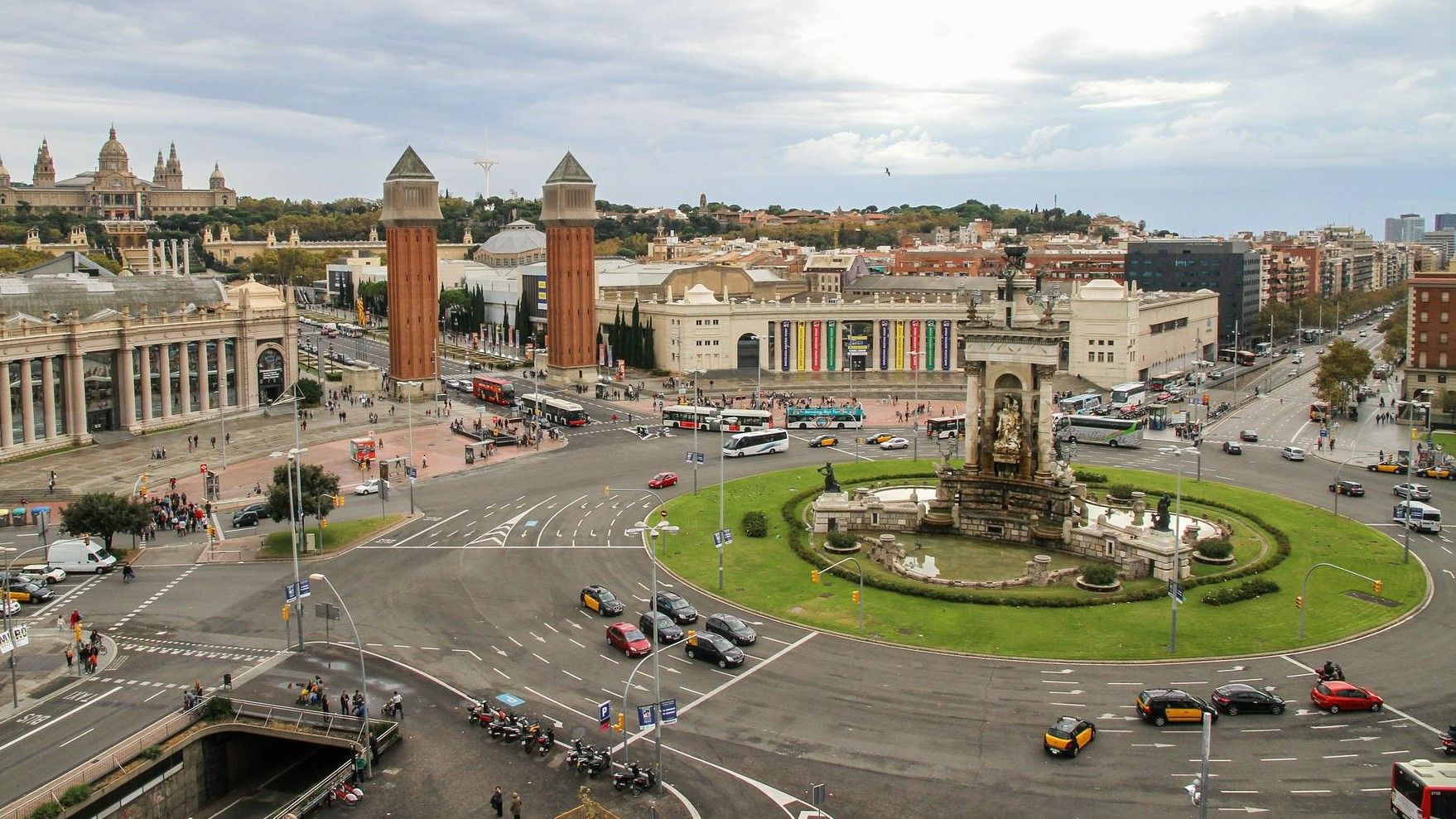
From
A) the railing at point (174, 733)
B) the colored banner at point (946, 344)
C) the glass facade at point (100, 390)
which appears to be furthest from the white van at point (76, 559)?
the colored banner at point (946, 344)

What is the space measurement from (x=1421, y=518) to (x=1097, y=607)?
2821 centimetres

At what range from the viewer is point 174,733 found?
39.8 m

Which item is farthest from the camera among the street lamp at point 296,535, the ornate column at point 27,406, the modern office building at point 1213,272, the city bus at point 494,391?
the modern office building at point 1213,272

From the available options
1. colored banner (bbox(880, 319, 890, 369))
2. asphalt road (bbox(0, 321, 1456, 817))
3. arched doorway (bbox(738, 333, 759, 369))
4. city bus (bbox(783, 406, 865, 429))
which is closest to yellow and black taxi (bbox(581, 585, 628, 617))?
asphalt road (bbox(0, 321, 1456, 817))

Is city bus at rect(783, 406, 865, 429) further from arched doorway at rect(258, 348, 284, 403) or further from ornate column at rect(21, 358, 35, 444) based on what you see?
ornate column at rect(21, 358, 35, 444)

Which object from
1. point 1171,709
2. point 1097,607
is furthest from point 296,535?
point 1171,709

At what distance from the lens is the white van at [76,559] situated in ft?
197

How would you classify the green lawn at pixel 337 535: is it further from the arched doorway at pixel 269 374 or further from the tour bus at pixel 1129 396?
the tour bus at pixel 1129 396

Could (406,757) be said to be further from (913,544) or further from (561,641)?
(913,544)

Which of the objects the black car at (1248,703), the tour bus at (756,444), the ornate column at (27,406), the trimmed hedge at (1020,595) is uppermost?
the ornate column at (27,406)

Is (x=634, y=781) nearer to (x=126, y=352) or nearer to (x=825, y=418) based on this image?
(x=825, y=418)

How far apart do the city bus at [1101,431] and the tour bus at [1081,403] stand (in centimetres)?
1063

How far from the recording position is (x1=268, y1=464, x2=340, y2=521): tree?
64.1 meters

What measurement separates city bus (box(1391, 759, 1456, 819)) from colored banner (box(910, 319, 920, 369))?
105189mm
